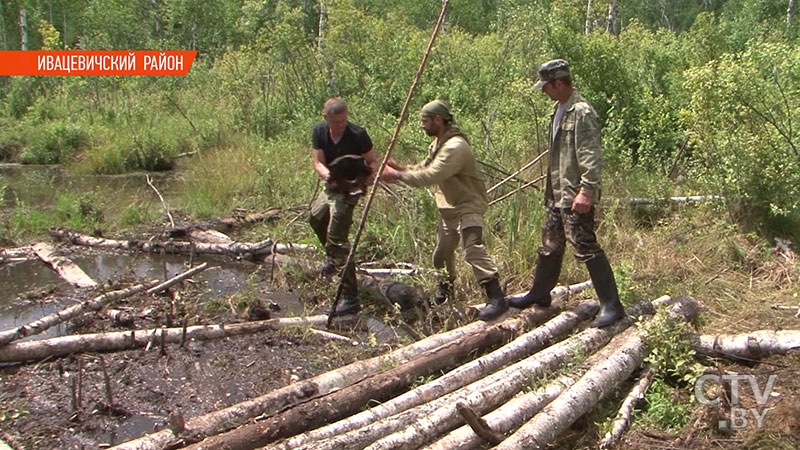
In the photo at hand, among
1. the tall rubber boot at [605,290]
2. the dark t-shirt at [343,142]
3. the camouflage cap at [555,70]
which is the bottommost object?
the tall rubber boot at [605,290]

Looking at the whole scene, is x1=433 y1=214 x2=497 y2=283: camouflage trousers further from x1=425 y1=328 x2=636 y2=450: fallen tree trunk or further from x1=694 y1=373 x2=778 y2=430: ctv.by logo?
x1=694 y1=373 x2=778 y2=430: ctv.by logo

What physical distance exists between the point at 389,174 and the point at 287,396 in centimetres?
199

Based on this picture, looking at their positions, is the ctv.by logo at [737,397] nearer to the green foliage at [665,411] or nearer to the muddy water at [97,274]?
the green foliage at [665,411]

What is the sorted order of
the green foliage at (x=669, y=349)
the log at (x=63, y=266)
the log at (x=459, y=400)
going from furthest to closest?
the log at (x=63, y=266), the green foliage at (x=669, y=349), the log at (x=459, y=400)

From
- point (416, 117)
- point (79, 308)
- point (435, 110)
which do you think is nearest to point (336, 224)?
point (435, 110)

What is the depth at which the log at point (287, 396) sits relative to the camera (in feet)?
12.5

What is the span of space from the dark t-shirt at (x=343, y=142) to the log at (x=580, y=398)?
293 cm

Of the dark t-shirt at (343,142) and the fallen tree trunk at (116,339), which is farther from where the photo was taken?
the dark t-shirt at (343,142)

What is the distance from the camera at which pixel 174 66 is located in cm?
1973

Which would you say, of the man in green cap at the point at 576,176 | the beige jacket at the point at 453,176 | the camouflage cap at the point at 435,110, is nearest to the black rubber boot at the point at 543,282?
the man in green cap at the point at 576,176

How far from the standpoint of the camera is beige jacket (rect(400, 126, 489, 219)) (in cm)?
543

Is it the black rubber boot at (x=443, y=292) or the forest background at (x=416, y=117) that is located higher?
the forest background at (x=416, y=117)

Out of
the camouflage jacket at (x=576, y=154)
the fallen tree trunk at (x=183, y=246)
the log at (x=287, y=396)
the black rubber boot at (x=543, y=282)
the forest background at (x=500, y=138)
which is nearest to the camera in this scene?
the log at (x=287, y=396)

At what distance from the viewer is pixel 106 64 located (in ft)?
59.7
